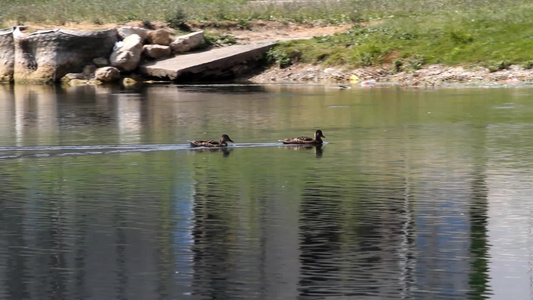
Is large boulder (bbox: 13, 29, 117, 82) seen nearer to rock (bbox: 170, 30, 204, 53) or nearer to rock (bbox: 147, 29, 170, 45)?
rock (bbox: 147, 29, 170, 45)

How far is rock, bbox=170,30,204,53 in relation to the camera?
48.4 m

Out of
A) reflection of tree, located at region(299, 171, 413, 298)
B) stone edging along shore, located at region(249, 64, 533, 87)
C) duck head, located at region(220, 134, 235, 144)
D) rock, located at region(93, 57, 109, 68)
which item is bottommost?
reflection of tree, located at region(299, 171, 413, 298)

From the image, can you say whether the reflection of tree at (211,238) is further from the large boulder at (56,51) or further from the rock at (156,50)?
the large boulder at (56,51)

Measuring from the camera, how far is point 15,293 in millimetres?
12477

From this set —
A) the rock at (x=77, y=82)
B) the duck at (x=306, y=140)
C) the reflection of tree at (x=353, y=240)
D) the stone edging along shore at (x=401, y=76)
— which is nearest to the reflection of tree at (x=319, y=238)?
the reflection of tree at (x=353, y=240)

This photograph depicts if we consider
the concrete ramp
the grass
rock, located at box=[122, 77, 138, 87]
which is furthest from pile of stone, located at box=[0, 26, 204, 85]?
the grass

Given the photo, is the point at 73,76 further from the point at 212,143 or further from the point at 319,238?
the point at 319,238

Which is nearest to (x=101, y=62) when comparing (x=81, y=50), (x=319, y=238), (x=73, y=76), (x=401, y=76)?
(x=81, y=50)

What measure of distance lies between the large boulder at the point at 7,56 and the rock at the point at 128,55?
452 cm

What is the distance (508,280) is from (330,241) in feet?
8.40

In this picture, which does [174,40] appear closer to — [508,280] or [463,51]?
[463,51]

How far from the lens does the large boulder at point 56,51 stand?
4853cm

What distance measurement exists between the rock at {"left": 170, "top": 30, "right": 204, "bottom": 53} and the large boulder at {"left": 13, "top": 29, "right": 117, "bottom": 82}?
2567 mm

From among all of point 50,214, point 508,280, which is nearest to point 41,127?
point 50,214
